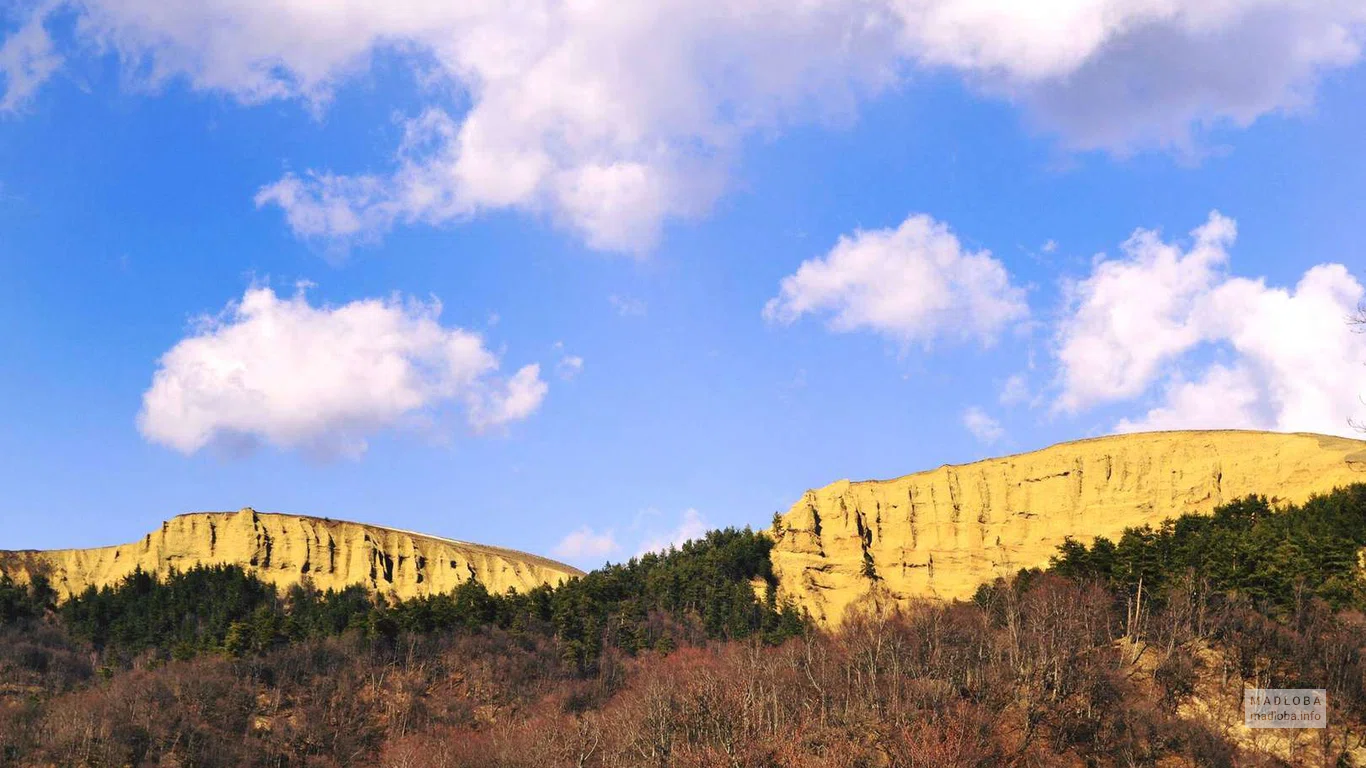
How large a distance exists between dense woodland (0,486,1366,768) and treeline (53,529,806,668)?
1.07 feet

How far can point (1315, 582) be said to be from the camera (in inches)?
2601

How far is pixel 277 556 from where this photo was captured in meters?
122

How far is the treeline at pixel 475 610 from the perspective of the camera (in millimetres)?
95625

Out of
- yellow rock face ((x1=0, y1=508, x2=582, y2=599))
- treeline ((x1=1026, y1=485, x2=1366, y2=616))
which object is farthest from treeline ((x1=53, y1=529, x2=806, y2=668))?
treeline ((x1=1026, y1=485, x2=1366, y2=616))

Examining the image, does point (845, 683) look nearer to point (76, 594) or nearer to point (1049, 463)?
point (1049, 463)

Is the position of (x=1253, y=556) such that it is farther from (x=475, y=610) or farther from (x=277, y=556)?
(x=277, y=556)

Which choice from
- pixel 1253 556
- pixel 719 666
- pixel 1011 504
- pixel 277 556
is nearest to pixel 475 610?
pixel 719 666

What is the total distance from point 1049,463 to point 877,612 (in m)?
20.0

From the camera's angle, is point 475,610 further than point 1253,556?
Yes

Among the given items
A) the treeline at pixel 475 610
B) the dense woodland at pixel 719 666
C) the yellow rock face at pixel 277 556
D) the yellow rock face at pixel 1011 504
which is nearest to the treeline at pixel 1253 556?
the dense woodland at pixel 719 666

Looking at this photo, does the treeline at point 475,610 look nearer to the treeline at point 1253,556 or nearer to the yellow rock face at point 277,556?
the yellow rock face at point 277,556

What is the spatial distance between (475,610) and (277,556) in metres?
33.7

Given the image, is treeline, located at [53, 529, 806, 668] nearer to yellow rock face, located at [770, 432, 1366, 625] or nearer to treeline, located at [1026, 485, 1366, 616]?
yellow rock face, located at [770, 432, 1366, 625]

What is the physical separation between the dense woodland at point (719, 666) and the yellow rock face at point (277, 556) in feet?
15.1
